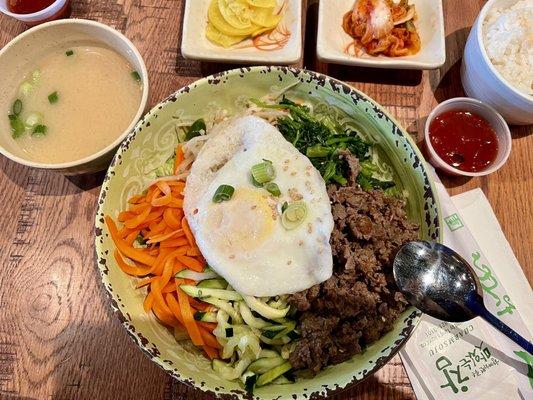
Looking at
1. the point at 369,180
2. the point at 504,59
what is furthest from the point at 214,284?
the point at 504,59

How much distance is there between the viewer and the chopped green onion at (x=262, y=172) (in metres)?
2.02

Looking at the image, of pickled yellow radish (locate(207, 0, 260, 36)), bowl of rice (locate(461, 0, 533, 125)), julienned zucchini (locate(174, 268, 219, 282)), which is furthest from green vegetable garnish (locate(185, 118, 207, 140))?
bowl of rice (locate(461, 0, 533, 125))

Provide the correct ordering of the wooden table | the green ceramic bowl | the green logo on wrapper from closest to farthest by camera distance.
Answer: the green ceramic bowl < the wooden table < the green logo on wrapper

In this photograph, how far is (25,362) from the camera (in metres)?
2.22

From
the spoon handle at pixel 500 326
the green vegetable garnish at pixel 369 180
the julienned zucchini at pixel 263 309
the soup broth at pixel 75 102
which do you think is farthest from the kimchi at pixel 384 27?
the julienned zucchini at pixel 263 309

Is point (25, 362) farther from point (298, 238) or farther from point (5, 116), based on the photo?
point (298, 238)

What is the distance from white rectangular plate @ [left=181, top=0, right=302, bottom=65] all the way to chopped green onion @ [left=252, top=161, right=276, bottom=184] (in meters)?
0.73

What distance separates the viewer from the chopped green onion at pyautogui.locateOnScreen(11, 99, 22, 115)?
7.96 feet

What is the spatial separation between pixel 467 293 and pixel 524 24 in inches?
58.5

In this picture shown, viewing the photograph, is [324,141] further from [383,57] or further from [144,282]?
[144,282]

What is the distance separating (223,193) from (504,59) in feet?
5.36

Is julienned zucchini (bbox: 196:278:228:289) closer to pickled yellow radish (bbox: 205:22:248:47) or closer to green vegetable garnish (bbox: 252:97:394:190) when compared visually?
green vegetable garnish (bbox: 252:97:394:190)

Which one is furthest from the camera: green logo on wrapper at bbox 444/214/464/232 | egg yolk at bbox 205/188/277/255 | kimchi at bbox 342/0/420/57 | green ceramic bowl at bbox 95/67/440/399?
kimchi at bbox 342/0/420/57

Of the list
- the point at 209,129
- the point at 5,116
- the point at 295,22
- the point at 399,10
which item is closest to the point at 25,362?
the point at 5,116
